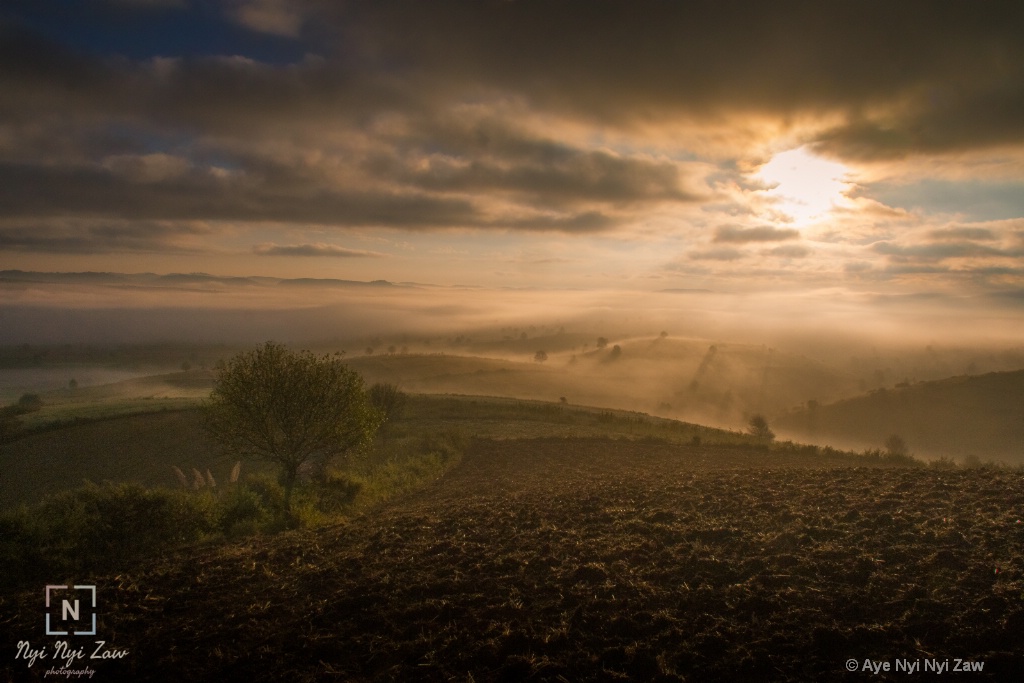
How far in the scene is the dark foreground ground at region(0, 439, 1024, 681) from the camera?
9242 mm

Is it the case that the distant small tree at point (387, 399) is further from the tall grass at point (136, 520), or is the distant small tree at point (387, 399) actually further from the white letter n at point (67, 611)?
the white letter n at point (67, 611)

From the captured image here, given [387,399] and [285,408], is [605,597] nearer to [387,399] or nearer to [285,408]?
[285,408]

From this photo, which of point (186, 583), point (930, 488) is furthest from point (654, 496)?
point (186, 583)

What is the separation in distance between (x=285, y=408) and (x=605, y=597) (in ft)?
63.9

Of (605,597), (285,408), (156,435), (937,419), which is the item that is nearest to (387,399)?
(285,408)

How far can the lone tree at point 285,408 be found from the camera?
80.8 feet

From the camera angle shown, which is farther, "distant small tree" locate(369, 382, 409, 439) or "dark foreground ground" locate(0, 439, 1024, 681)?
"distant small tree" locate(369, 382, 409, 439)

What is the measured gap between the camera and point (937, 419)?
102 m

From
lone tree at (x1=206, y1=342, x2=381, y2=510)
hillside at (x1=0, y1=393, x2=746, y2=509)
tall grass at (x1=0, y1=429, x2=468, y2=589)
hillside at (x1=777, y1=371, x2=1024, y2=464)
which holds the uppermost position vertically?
lone tree at (x1=206, y1=342, x2=381, y2=510)

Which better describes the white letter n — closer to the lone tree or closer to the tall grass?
the tall grass

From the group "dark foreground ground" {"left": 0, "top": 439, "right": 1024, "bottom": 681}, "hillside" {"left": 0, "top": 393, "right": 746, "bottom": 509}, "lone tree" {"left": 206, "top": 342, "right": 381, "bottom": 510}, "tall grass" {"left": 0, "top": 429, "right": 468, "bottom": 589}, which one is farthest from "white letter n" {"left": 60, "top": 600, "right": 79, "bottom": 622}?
"hillside" {"left": 0, "top": 393, "right": 746, "bottom": 509}

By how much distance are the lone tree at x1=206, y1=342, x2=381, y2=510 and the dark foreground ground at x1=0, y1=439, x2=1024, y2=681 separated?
7.44 meters

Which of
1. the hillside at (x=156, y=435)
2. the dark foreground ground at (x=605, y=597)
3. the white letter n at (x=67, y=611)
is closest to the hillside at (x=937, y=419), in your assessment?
the hillside at (x=156, y=435)

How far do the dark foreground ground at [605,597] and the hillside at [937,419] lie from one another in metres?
99.0
